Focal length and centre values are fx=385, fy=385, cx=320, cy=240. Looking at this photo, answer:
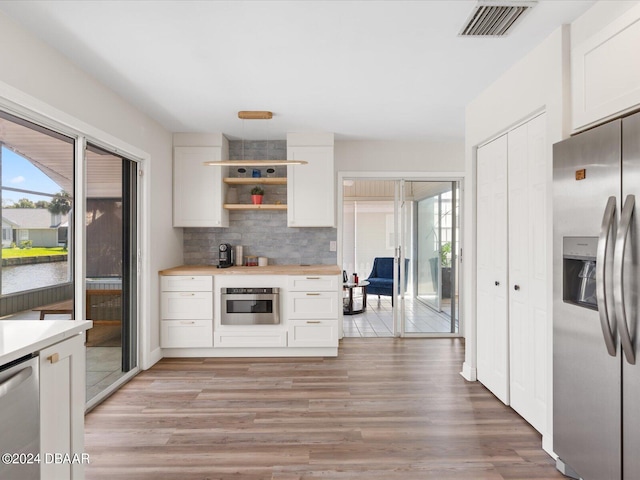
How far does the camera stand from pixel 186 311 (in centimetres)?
412

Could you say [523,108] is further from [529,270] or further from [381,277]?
[381,277]

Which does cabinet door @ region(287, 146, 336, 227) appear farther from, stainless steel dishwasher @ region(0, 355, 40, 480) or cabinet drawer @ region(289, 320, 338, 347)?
stainless steel dishwasher @ region(0, 355, 40, 480)

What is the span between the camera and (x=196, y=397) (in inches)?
122

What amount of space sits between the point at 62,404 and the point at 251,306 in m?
2.67

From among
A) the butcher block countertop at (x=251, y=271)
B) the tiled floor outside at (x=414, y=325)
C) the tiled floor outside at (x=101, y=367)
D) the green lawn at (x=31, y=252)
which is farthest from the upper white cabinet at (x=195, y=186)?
the tiled floor outside at (x=414, y=325)

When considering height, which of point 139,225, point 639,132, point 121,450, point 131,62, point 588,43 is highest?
point 131,62

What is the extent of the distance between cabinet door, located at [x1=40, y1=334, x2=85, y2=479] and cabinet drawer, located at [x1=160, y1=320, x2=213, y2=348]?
2533 millimetres

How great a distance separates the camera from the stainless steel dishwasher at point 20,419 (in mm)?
1190

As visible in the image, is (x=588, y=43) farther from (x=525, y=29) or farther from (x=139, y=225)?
(x=139, y=225)

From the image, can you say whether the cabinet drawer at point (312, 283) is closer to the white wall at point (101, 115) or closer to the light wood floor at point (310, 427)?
the light wood floor at point (310, 427)

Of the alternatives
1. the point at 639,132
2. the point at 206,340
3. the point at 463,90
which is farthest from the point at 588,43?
the point at 206,340

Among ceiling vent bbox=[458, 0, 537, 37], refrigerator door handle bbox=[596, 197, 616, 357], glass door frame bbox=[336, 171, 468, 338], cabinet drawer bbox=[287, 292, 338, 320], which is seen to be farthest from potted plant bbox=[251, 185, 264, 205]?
refrigerator door handle bbox=[596, 197, 616, 357]

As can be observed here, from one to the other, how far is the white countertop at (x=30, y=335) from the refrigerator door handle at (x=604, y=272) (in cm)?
224

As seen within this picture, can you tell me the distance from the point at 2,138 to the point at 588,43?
316 cm
